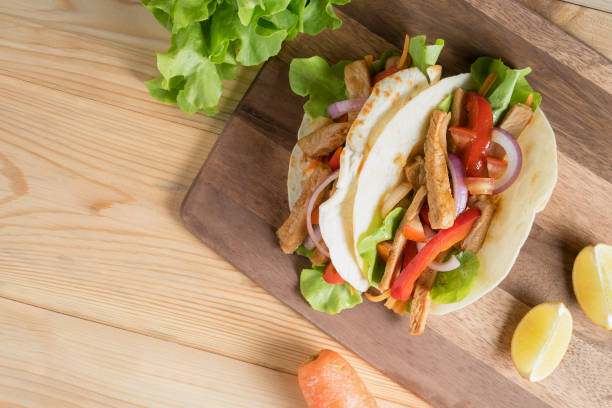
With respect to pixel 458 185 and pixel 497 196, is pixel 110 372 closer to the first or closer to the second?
pixel 458 185

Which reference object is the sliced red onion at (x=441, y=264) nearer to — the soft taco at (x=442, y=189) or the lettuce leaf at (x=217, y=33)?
the soft taco at (x=442, y=189)

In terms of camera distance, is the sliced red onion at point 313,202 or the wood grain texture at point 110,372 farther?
the wood grain texture at point 110,372

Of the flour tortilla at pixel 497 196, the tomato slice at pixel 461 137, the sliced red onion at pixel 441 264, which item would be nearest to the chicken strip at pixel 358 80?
the flour tortilla at pixel 497 196

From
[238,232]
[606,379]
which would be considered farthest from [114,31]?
[606,379]

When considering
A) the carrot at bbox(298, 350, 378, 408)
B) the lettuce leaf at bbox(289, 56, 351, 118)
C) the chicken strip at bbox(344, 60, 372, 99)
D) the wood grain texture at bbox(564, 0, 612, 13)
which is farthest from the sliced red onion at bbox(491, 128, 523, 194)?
the carrot at bbox(298, 350, 378, 408)

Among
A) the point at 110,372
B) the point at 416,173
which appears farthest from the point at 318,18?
the point at 110,372

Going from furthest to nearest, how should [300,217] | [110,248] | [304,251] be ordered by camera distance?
[110,248] → [304,251] → [300,217]

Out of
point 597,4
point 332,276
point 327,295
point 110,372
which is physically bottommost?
point 110,372
